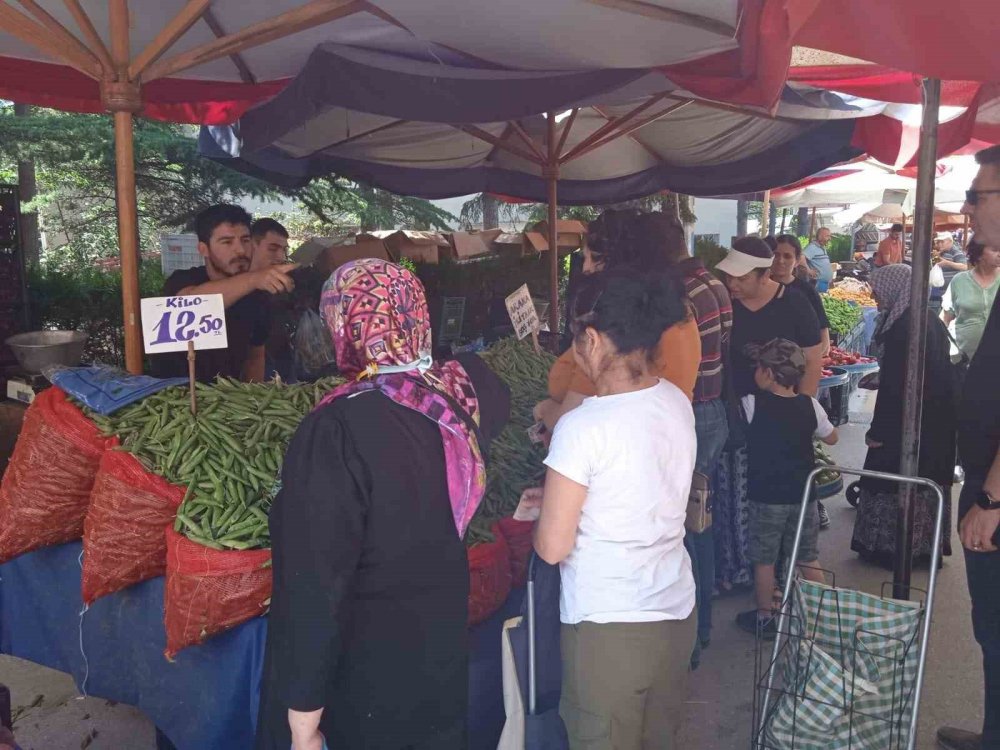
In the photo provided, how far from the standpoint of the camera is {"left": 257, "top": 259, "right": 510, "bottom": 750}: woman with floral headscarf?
168cm

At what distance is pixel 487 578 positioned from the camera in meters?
2.63

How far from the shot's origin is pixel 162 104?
4.74 m

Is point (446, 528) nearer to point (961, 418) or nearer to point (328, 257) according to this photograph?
point (961, 418)

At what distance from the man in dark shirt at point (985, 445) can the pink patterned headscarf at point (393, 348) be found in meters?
1.77

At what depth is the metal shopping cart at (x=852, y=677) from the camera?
7.54 feet

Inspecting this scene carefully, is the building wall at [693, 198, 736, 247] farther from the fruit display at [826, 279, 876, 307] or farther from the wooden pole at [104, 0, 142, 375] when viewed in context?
the wooden pole at [104, 0, 142, 375]

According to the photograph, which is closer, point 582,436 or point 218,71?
point 582,436

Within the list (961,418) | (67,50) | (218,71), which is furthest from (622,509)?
(218,71)

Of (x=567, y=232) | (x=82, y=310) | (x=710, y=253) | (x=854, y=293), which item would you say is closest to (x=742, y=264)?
(x=567, y=232)

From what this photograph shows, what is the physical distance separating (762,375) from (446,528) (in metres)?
2.58

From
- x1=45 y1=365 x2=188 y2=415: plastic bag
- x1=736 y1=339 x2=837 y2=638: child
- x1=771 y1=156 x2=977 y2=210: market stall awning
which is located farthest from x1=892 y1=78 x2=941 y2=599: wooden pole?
x1=771 y1=156 x2=977 y2=210: market stall awning

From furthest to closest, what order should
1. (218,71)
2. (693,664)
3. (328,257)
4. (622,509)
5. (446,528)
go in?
(328,257) < (218,71) < (693,664) < (622,509) < (446,528)

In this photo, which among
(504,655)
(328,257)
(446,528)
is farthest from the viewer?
(328,257)

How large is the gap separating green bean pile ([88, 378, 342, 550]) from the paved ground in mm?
1293
